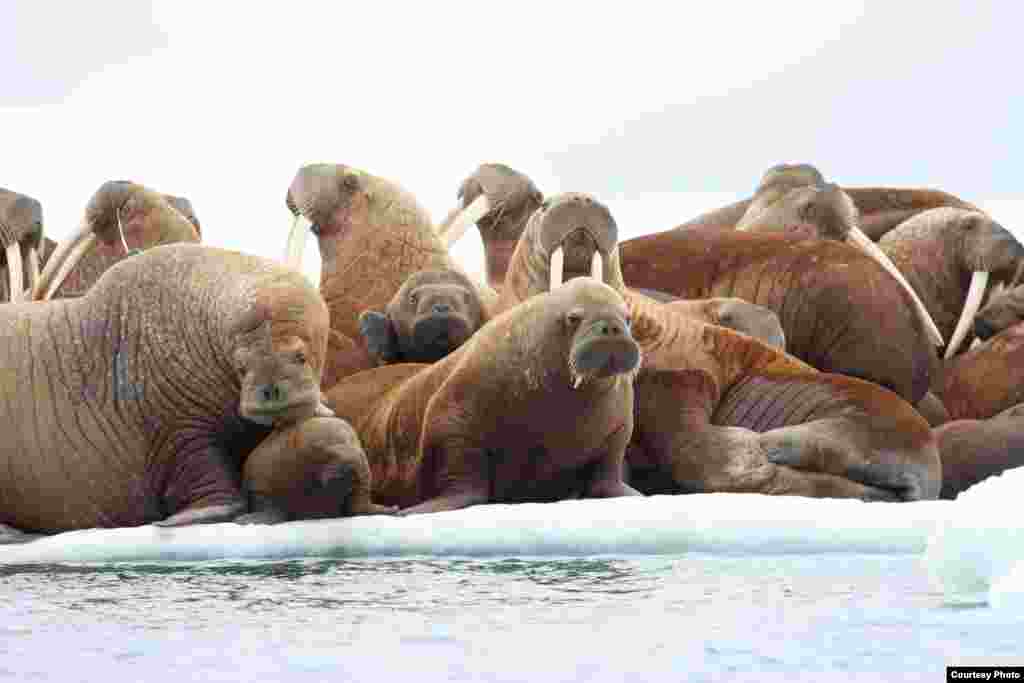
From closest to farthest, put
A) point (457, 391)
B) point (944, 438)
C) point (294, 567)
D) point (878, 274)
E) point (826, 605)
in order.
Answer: point (826, 605)
point (294, 567)
point (457, 391)
point (944, 438)
point (878, 274)

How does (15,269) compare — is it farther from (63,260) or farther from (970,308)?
(970,308)

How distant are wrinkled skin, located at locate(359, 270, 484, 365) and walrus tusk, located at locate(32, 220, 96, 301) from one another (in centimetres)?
293

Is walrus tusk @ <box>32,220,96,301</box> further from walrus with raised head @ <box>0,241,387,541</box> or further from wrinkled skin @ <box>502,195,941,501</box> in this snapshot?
wrinkled skin @ <box>502,195,941,501</box>

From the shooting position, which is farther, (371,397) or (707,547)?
(371,397)

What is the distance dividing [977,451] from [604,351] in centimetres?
277

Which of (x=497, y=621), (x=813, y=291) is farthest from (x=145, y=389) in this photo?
(x=813, y=291)

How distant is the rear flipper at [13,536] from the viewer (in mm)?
11117

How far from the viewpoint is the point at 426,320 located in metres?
12.7

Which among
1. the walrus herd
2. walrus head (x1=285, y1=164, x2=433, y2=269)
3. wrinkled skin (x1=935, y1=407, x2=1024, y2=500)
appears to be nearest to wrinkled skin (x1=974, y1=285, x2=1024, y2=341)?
the walrus herd

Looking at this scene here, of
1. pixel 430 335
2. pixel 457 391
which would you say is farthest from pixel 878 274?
pixel 457 391

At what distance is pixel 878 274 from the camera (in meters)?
14.3

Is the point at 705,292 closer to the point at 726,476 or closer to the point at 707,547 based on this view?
the point at 726,476

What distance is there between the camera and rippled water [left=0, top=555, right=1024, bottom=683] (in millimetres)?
7602

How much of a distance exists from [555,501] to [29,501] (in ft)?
7.16
